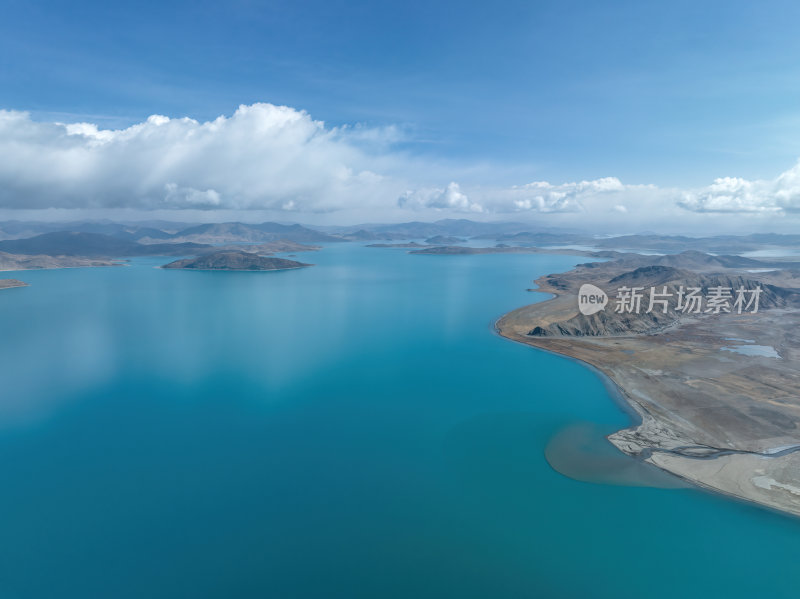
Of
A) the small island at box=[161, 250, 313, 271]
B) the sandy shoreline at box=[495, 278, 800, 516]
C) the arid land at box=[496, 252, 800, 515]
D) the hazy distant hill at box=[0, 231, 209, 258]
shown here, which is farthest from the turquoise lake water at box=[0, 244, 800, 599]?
the hazy distant hill at box=[0, 231, 209, 258]

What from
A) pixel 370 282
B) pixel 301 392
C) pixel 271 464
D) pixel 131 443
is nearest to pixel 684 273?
pixel 370 282

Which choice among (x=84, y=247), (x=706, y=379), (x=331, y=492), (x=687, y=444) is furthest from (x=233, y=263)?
(x=687, y=444)

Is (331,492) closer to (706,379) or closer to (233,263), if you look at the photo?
(706,379)

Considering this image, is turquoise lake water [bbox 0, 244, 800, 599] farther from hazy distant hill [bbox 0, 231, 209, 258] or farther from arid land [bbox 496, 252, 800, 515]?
hazy distant hill [bbox 0, 231, 209, 258]

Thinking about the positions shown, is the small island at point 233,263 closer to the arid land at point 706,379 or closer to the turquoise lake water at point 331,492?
the turquoise lake water at point 331,492

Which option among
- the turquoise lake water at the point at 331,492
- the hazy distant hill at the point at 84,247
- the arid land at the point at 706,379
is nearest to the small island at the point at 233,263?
the hazy distant hill at the point at 84,247

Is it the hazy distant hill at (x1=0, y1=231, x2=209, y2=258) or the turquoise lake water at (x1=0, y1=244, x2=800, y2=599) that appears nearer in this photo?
the turquoise lake water at (x1=0, y1=244, x2=800, y2=599)

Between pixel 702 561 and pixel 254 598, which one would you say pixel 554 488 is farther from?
pixel 254 598
